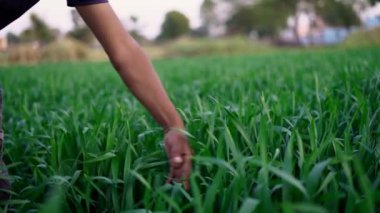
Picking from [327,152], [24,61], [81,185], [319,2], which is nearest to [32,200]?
[81,185]

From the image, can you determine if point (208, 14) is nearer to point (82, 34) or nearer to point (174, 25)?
point (174, 25)

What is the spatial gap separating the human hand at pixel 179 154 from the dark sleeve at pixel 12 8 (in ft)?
2.02

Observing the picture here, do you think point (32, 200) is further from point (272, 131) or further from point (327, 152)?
point (327, 152)

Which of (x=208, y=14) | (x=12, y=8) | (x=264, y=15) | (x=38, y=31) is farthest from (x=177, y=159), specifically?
(x=208, y=14)

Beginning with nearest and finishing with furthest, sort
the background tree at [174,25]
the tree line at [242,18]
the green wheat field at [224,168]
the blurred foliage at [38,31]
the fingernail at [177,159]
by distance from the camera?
the green wheat field at [224,168] < the fingernail at [177,159] < the blurred foliage at [38,31] < the tree line at [242,18] < the background tree at [174,25]

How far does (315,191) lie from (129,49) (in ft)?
2.16

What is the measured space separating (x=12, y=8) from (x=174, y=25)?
5963 cm

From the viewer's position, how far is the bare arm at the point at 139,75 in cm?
104

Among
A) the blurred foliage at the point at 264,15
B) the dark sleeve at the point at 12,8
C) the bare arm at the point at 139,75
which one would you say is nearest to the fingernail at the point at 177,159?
the bare arm at the point at 139,75

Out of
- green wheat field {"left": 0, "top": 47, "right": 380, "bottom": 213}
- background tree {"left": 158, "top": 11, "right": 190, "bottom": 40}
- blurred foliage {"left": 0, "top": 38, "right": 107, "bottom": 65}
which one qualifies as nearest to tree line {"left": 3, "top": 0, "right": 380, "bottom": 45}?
background tree {"left": 158, "top": 11, "right": 190, "bottom": 40}

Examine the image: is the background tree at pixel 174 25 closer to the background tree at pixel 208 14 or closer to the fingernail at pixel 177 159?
the background tree at pixel 208 14

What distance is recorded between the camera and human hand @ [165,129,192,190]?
3.40ft

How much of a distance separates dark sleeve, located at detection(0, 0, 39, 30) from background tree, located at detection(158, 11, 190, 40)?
57789mm

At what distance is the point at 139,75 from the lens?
3.48ft
